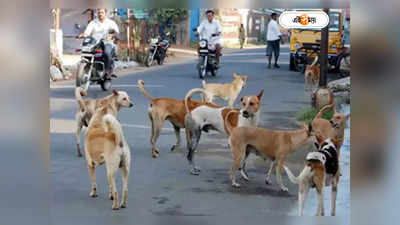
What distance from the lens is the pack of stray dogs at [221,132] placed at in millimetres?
5312

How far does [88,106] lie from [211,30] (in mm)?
1207

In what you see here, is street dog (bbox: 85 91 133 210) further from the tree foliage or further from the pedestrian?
the pedestrian

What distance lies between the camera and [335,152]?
530 centimetres

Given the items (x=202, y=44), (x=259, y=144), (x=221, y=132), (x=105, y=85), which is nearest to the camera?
(x=259, y=144)

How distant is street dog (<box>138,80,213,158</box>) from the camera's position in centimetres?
571

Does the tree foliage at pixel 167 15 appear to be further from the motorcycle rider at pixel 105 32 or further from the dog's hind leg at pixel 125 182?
the dog's hind leg at pixel 125 182

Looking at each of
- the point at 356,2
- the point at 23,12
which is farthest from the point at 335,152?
the point at 23,12

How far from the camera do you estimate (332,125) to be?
5.41 m

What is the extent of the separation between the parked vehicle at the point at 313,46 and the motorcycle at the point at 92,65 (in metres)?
1.55

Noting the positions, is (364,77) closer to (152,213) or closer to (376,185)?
(376,185)

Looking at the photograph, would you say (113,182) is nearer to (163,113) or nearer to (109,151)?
(109,151)

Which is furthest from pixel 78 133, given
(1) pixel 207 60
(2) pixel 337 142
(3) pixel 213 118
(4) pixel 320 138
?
(2) pixel 337 142

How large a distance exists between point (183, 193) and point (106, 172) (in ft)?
2.06

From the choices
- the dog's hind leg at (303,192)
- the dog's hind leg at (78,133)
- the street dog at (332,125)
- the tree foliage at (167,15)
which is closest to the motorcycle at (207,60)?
the tree foliage at (167,15)
